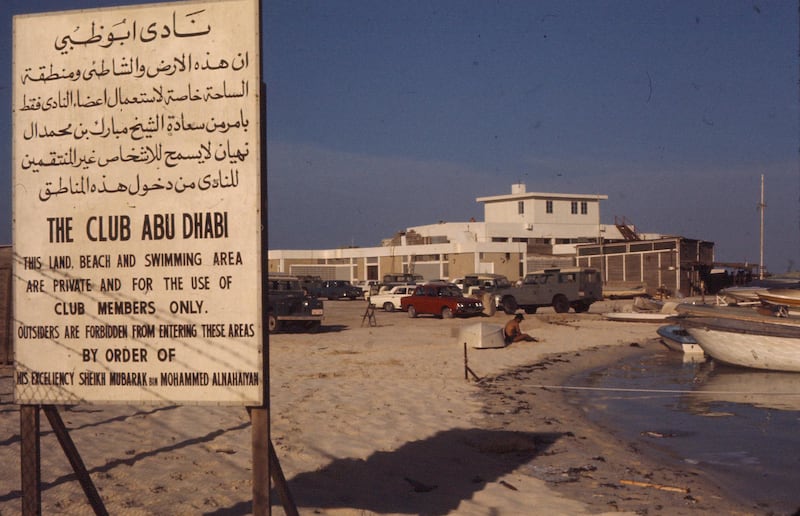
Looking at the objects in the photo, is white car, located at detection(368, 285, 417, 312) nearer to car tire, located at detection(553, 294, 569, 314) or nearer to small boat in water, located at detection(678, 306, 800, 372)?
car tire, located at detection(553, 294, 569, 314)

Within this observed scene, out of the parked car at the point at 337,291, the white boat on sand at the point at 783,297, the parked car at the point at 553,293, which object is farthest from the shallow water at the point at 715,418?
the parked car at the point at 337,291

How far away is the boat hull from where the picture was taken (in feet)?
63.5

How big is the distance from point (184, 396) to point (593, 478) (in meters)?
5.22

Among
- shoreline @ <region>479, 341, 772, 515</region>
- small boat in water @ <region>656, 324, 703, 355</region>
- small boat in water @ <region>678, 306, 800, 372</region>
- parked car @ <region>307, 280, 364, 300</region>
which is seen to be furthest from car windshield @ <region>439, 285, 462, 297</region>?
parked car @ <region>307, 280, 364, 300</region>

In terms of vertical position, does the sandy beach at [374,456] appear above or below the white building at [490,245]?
below

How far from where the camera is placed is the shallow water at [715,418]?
9.23 meters

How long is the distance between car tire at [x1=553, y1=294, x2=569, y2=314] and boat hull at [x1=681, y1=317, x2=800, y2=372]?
1515cm

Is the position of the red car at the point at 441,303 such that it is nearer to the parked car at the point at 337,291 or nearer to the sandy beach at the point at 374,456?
the sandy beach at the point at 374,456

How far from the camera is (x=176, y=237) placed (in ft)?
15.6

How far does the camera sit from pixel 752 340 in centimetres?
1972

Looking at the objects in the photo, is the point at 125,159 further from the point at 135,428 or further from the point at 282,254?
the point at 282,254

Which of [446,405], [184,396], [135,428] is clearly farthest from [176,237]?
[446,405]

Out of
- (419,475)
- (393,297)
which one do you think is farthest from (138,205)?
(393,297)

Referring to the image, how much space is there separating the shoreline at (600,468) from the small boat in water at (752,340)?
292 inches
